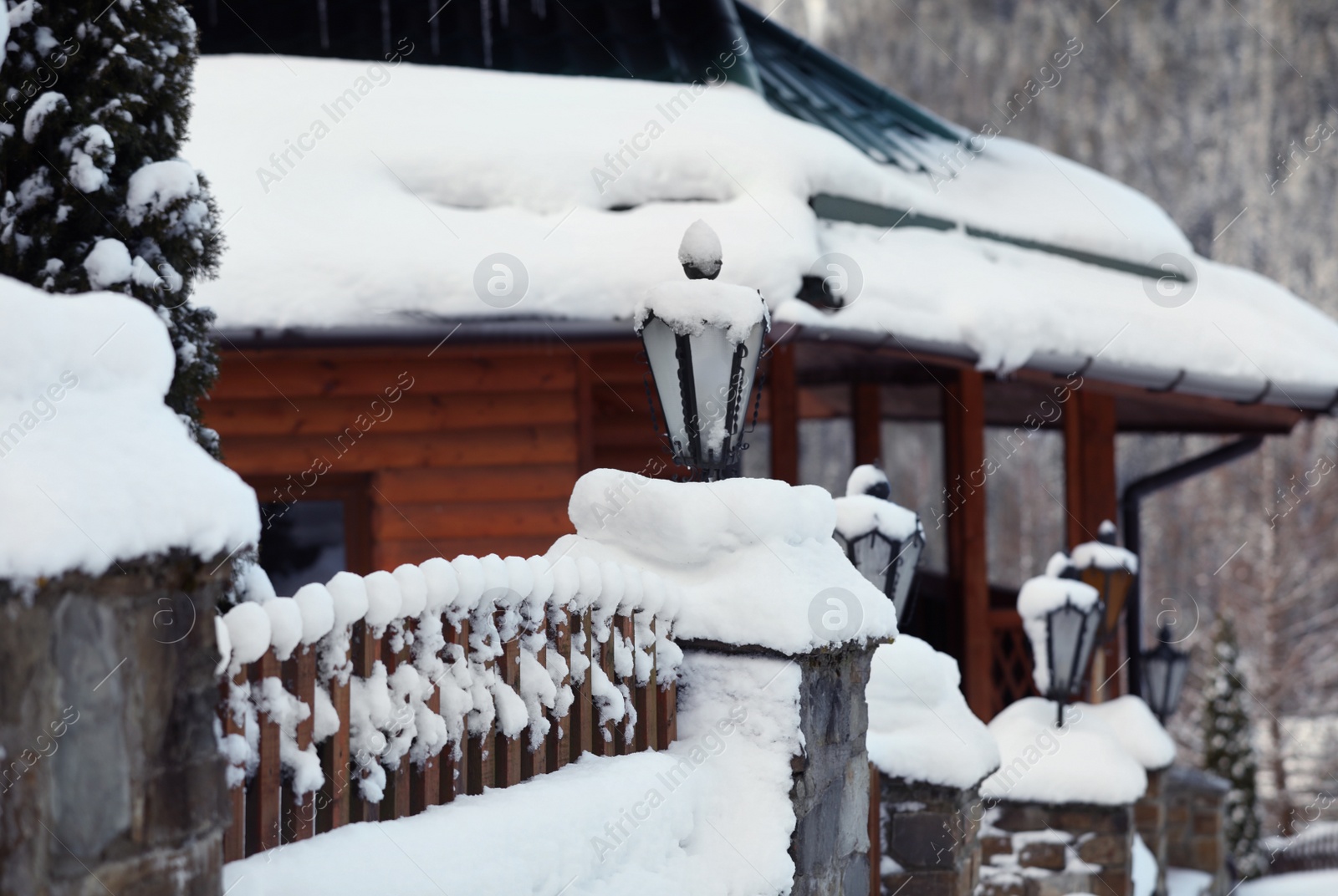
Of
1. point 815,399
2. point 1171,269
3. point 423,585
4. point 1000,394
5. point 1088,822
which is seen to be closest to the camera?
point 423,585

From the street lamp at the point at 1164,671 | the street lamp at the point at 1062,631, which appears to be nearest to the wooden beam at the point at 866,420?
the street lamp at the point at 1164,671

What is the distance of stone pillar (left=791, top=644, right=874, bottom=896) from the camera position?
9.19ft

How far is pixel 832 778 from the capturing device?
2.94m

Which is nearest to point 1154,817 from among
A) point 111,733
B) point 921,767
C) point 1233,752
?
point 921,767

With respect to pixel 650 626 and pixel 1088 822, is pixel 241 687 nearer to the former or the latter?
pixel 650 626

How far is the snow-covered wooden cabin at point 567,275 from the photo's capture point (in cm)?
541

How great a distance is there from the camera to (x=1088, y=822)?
5.26 meters

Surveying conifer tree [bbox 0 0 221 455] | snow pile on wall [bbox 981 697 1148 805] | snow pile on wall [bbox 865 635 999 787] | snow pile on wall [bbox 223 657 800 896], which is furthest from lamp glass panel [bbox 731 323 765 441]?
snow pile on wall [bbox 981 697 1148 805]

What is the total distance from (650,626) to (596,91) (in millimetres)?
4663

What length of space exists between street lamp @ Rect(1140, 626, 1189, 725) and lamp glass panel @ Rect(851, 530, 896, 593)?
509 cm

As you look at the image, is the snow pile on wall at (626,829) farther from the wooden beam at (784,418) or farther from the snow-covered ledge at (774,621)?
the wooden beam at (784,418)

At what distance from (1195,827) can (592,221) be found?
6.43 m

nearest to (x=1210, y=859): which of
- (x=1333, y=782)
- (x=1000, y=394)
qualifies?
(x=1000, y=394)

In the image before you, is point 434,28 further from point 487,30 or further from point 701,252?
point 701,252
